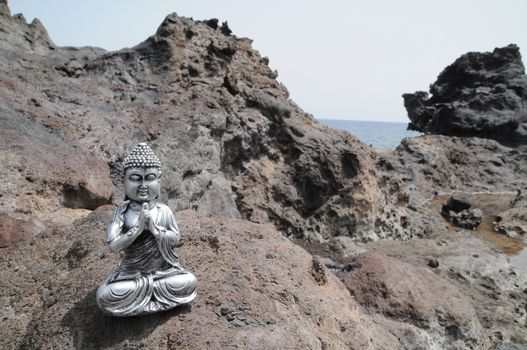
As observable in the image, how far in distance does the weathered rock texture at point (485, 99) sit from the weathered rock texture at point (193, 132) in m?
15.2

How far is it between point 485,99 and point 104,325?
2846 cm

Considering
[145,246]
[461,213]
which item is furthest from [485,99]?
[145,246]

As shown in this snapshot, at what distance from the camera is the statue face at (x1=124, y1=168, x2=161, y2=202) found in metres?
3.67

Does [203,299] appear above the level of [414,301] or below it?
above

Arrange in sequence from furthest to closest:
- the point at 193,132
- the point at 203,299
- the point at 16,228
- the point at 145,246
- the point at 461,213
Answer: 1. the point at 461,213
2. the point at 193,132
3. the point at 16,228
4. the point at 203,299
5. the point at 145,246

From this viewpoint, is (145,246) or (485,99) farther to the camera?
(485,99)

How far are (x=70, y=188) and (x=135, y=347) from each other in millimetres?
3790

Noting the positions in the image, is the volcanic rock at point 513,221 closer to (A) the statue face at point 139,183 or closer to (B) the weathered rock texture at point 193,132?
(B) the weathered rock texture at point 193,132

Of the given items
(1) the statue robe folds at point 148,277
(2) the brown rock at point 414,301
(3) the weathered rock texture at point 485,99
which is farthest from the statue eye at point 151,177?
(3) the weathered rock texture at point 485,99

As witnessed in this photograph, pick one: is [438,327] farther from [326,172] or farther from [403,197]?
[403,197]

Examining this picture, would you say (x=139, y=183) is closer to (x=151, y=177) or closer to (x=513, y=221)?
(x=151, y=177)

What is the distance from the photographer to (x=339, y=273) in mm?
6691

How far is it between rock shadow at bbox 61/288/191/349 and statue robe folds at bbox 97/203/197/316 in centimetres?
11

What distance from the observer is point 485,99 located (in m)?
27.5
